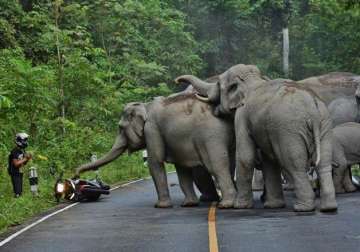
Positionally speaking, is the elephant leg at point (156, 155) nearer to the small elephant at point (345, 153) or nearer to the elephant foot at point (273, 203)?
the elephant foot at point (273, 203)

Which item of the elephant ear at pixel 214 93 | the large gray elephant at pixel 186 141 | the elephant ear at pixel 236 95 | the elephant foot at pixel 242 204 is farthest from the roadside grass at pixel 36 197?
the elephant ear at pixel 236 95

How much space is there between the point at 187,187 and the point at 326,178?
4308 millimetres

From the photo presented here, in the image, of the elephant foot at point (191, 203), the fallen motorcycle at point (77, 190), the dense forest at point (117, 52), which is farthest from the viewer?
the dense forest at point (117, 52)

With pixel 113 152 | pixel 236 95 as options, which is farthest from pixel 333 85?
pixel 113 152

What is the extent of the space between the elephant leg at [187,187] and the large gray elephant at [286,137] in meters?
1.62

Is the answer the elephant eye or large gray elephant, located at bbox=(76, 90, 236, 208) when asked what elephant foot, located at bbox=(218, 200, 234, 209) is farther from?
the elephant eye

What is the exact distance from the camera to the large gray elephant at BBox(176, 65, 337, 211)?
53.7 ft

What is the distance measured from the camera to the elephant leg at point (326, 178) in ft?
52.2

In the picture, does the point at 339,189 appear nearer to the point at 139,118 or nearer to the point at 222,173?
the point at 222,173

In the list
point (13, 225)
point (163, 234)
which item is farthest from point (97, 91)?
point (163, 234)

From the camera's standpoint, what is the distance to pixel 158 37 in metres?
50.9

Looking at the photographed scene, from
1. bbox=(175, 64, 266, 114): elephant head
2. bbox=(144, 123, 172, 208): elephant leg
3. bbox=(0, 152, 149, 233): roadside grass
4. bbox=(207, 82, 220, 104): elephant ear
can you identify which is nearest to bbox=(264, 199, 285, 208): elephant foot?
bbox=(175, 64, 266, 114): elephant head

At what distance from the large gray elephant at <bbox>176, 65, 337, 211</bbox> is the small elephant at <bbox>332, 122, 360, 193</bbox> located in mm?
3537

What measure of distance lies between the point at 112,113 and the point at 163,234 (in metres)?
22.9
